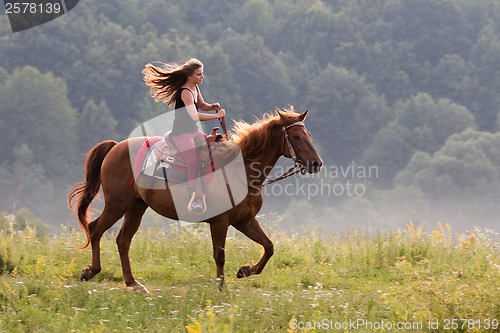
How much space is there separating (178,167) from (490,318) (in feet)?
13.4

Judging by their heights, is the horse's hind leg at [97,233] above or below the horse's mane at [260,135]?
below

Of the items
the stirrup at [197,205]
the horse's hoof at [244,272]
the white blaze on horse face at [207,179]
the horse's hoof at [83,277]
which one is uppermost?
the white blaze on horse face at [207,179]

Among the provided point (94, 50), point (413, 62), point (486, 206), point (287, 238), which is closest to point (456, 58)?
point (413, 62)

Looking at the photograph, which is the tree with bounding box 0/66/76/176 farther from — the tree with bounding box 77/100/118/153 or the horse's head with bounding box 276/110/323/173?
the horse's head with bounding box 276/110/323/173

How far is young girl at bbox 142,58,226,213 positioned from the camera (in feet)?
24.8

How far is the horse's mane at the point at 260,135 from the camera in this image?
768 cm

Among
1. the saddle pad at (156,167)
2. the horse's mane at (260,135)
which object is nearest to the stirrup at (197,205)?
the saddle pad at (156,167)

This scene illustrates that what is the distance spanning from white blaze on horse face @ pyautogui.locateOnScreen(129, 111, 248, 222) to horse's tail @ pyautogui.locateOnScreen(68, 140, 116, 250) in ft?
3.10

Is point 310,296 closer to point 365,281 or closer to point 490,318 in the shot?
point 365,281

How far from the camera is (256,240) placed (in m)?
7.82

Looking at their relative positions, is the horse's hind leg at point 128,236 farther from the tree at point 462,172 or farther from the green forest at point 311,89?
the tree at point 462,172

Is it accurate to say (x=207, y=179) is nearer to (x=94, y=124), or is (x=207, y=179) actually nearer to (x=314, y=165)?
(x=314, y=165)

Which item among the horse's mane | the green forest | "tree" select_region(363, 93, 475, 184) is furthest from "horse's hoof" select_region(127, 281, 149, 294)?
"tree" select_region(363, 93, 475, 184)

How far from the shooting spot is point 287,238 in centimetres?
→ 1062
